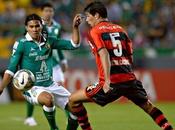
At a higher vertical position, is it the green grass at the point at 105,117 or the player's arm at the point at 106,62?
the player's arm at the point at 106,62

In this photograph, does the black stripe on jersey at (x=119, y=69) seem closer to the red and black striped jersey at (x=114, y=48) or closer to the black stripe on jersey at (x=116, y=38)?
the red and black striped jersey at (x=114, y=48)

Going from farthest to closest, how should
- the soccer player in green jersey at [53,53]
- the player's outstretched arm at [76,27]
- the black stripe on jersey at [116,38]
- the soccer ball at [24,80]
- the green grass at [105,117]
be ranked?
1. the soccer player in green jersey at [53,53]
2. the green grass at [105,117]
3. the soccer ball at [24,80]
4. the player's outstretched arm at [76,27]
5. the black stripe on jersey at [116,38]

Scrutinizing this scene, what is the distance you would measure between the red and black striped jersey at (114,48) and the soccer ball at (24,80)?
4.19 ft

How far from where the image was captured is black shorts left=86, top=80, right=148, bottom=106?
30.0 ft

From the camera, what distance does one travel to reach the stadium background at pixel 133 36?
64.7ft

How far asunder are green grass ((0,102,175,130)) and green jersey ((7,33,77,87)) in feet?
6.00

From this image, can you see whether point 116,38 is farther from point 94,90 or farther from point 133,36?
point 133,36

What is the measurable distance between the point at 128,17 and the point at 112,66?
45.5ft

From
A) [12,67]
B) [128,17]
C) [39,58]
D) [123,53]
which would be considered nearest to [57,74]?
[39,58]

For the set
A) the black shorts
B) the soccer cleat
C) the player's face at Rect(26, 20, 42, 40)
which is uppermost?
the player's face at Rect(26, 20, 42, 40)

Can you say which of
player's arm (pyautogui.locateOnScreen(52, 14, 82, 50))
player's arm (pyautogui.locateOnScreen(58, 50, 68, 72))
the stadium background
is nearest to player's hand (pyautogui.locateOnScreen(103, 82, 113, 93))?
player's arm (pyautogui.locateOnScreen(52, 14, 82, 50))

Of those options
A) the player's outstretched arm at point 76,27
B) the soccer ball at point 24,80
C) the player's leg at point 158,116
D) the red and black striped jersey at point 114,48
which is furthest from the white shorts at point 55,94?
the player's leg at point 158,116

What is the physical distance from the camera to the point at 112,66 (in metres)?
9.13

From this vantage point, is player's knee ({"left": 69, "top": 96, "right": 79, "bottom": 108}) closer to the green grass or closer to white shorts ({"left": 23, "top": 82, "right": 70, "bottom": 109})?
white shorts ({"left": 23, "top": 82, "right": 70, "bottom": 109})
